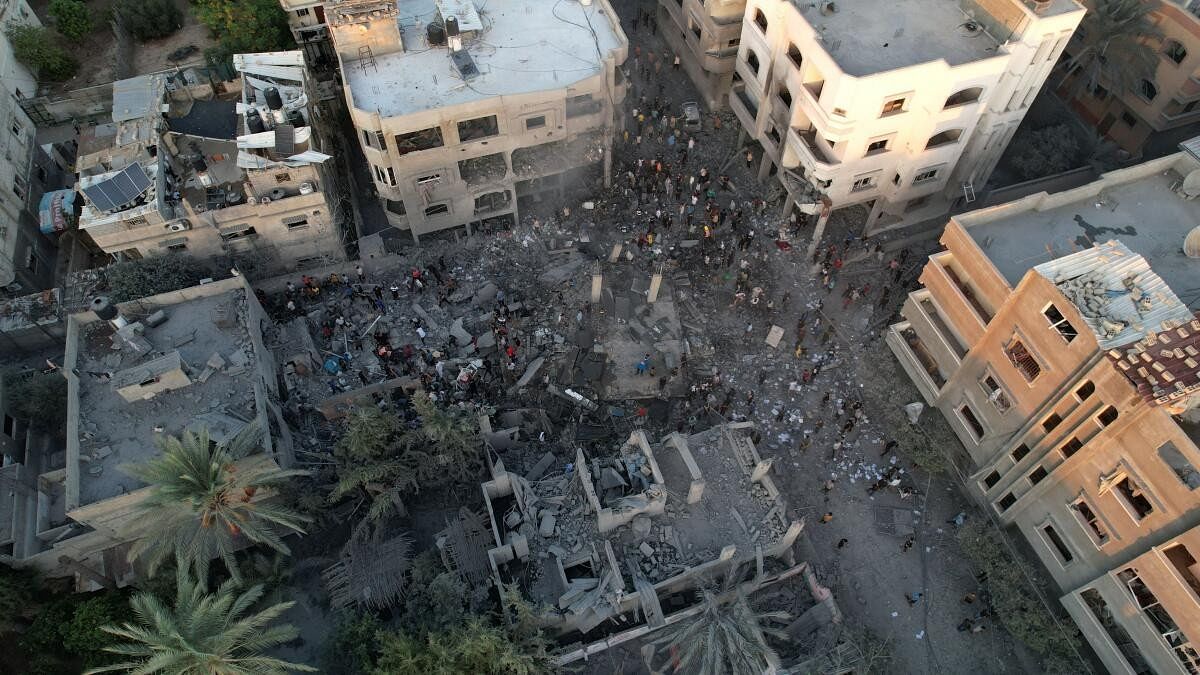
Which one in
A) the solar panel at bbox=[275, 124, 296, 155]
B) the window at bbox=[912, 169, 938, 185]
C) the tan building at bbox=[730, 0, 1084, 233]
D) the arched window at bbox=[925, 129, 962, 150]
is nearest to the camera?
the tan building at bbox=[730, 0, 1084, 233]

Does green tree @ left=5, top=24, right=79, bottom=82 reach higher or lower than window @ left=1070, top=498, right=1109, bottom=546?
higher

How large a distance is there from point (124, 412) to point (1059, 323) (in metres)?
30.0

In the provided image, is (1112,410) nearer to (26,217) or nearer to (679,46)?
(679,46)

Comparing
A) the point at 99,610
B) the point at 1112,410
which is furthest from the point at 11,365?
the point at 1112,410

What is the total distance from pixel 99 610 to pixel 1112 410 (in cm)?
3139

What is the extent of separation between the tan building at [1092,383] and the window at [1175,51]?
1157cm

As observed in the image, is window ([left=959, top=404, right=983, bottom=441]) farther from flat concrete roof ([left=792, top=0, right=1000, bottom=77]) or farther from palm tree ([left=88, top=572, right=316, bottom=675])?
palm tree ([left=88, top=572, right=316, bottom=675])

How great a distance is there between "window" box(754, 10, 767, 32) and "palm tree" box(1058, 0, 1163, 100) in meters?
14.3

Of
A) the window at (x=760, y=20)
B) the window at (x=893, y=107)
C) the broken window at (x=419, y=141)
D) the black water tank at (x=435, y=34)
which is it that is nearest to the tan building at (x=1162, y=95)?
the window at (x=893, y=107)

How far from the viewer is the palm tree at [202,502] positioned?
70.5 feet

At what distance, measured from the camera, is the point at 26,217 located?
32.7m

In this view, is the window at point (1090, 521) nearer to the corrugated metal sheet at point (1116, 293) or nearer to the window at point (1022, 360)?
the window at point (1022, 360)

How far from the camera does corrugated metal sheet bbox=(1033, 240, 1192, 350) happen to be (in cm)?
2006

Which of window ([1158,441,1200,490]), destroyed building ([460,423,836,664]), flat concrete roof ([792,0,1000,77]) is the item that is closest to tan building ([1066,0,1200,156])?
flat concrete roof ([792,0,1000,77])
